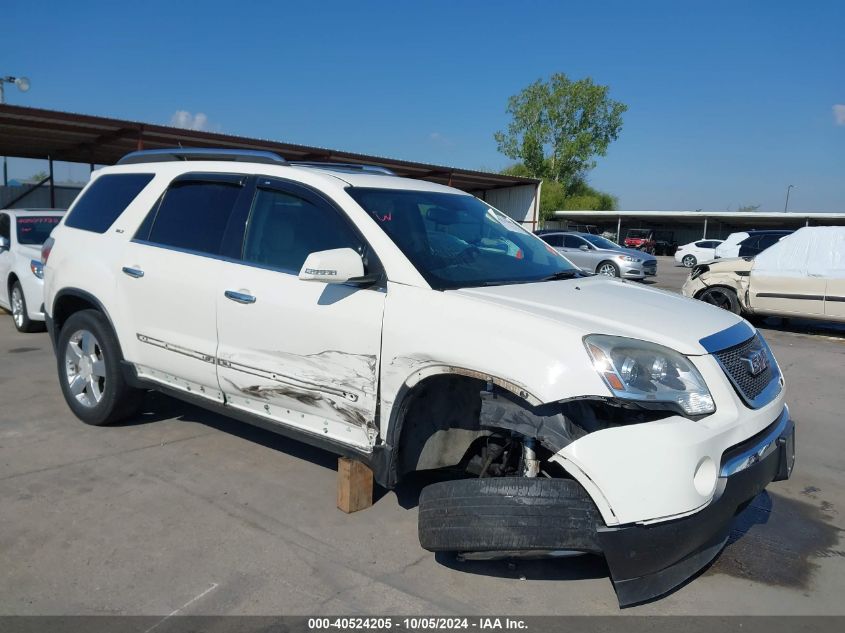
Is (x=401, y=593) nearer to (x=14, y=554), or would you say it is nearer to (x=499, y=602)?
(x=499, y=602)

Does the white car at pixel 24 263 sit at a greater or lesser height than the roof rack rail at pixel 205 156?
lesser

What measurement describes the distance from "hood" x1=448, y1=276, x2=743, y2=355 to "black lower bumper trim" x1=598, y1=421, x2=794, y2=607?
0.61 metres

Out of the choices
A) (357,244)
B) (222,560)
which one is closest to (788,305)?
(357,244)

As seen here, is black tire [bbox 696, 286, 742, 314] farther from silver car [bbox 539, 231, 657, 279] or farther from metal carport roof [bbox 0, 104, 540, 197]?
metal carport roof [bbox 0, 104, 540, 197]

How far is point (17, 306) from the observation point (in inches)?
355

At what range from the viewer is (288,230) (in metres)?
3.83

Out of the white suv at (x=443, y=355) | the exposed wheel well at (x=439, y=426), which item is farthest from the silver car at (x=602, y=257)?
the exposed wheel well at (x=439, y=426)

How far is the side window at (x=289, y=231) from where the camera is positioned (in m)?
3.65

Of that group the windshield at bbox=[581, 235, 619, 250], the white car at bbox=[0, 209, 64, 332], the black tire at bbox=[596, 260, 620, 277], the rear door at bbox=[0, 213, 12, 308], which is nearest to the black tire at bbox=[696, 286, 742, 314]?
the black tire at bbox=[596, 260, 620, 277]

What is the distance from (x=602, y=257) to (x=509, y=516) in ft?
58.6

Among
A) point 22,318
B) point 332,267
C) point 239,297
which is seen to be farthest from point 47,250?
point 22,318

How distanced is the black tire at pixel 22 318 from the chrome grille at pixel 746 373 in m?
8.62

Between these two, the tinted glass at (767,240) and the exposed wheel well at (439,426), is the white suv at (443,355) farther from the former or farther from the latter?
the tinted glass at (767,240)

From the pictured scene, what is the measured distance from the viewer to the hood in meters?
2.81
